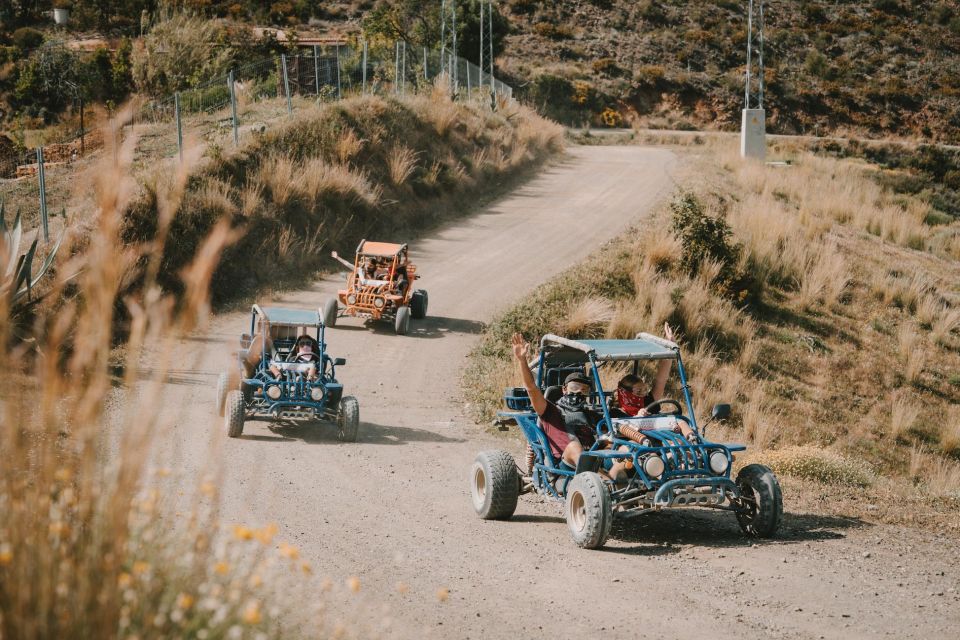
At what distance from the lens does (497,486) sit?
9242mm

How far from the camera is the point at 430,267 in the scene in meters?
23.1

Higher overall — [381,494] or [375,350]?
[381,494]

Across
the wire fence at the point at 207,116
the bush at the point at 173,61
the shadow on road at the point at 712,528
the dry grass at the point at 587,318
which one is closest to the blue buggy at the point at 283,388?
the wire fence at the point at 207,116

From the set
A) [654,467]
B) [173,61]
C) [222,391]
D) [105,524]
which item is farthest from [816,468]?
[173,61]

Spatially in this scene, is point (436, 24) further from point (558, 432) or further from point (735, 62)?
point (558, 432)

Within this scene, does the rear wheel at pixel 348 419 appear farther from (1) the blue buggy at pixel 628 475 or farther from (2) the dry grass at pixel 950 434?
(2) the dry grass at pixel 950 434

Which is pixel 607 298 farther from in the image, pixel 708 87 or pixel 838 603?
pixel 708 87

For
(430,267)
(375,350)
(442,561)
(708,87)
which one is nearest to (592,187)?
(430,267)

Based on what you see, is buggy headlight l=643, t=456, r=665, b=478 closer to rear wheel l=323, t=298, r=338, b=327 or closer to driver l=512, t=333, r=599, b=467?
driver l=512, t=333, r=599, b=467

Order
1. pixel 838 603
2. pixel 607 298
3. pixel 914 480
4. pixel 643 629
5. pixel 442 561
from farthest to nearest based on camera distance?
pixel 607 298 < pixel 914 480 < pixel 442 561 < pixel 838 603 < pixel 643 629

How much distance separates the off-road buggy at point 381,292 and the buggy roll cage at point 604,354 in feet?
26.2

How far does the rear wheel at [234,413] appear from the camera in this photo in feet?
38.5

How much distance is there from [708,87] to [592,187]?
114 ft

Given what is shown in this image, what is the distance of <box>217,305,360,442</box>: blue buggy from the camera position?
12078 mm
